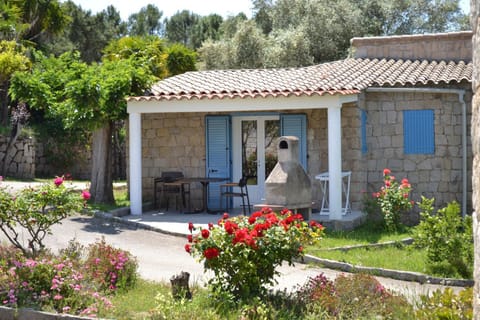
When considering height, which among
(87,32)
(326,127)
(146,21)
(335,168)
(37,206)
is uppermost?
(146,21)

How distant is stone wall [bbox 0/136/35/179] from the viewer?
22.1 meters

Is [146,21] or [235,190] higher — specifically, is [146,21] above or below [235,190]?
above

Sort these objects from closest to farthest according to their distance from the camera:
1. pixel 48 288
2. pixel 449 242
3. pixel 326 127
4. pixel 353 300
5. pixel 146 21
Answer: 1. pixel 353 300
2. pixel 48 288
3. pixel 449 242
4. pixel 326 127
5. pixel 146 21

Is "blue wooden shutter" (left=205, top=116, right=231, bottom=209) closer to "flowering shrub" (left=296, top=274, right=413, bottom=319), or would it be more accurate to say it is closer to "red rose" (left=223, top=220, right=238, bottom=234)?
"red rose" (left=223, top=220, right=238, bottom=234)

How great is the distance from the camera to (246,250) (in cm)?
695

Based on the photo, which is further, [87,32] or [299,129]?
[87,32]

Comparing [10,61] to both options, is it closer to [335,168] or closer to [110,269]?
[335,168]

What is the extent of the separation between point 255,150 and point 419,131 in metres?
3.76

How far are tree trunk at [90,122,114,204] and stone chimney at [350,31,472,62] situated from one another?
717cm

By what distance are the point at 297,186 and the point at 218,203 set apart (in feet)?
14.0

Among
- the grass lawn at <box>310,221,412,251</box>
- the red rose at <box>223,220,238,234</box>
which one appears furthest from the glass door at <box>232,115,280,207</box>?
the red rose at <box>223,220,238,234</box>

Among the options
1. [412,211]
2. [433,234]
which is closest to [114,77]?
[412,211]

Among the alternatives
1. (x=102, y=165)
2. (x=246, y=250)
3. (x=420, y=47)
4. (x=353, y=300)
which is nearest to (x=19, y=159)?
(x=102, y=165)

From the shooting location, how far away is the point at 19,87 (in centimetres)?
1552
